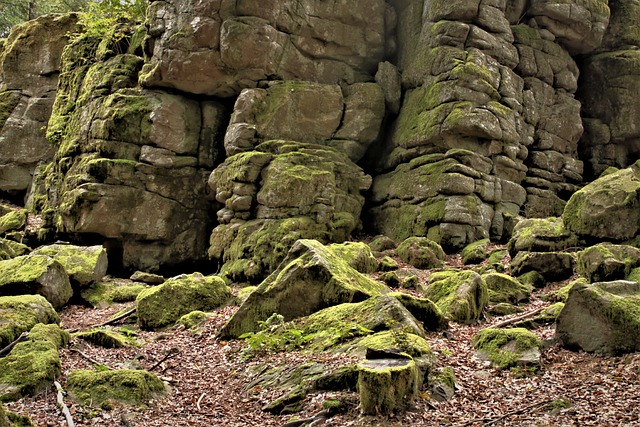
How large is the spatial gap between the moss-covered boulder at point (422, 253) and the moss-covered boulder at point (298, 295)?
7102mm

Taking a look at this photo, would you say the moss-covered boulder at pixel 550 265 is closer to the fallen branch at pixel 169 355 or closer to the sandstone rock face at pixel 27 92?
the fallen branch at pixel 169 355

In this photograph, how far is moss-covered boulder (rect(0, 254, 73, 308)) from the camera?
13.6 meters

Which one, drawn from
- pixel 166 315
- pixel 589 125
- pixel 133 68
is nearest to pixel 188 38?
pixel 133 68

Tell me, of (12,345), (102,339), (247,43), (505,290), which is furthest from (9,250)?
(505,290)

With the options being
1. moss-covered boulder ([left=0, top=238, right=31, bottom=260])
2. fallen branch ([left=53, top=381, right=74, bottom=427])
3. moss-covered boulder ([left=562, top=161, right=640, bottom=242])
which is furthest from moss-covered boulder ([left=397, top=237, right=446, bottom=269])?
moss-covered boulder ([left=0, top=238, right=31, bottom=260])

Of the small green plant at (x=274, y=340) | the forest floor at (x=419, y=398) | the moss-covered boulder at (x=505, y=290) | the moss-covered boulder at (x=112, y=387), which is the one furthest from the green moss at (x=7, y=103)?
the moss-covered boulder at (x=505, y=290)

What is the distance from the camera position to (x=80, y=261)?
16.9 m

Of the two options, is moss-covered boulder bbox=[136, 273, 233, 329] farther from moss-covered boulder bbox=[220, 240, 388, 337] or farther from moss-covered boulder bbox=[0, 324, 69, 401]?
moss-covered boulder bbox=[0, 324, 69, 401]

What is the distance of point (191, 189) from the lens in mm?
23203

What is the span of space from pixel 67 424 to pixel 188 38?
1937 centimetres

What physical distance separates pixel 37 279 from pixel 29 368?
723 cm

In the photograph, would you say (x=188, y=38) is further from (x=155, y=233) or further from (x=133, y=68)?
(x=155, y=233)

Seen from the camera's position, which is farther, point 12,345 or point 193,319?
point 193,319

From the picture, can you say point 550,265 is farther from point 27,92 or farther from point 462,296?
point 27,92
